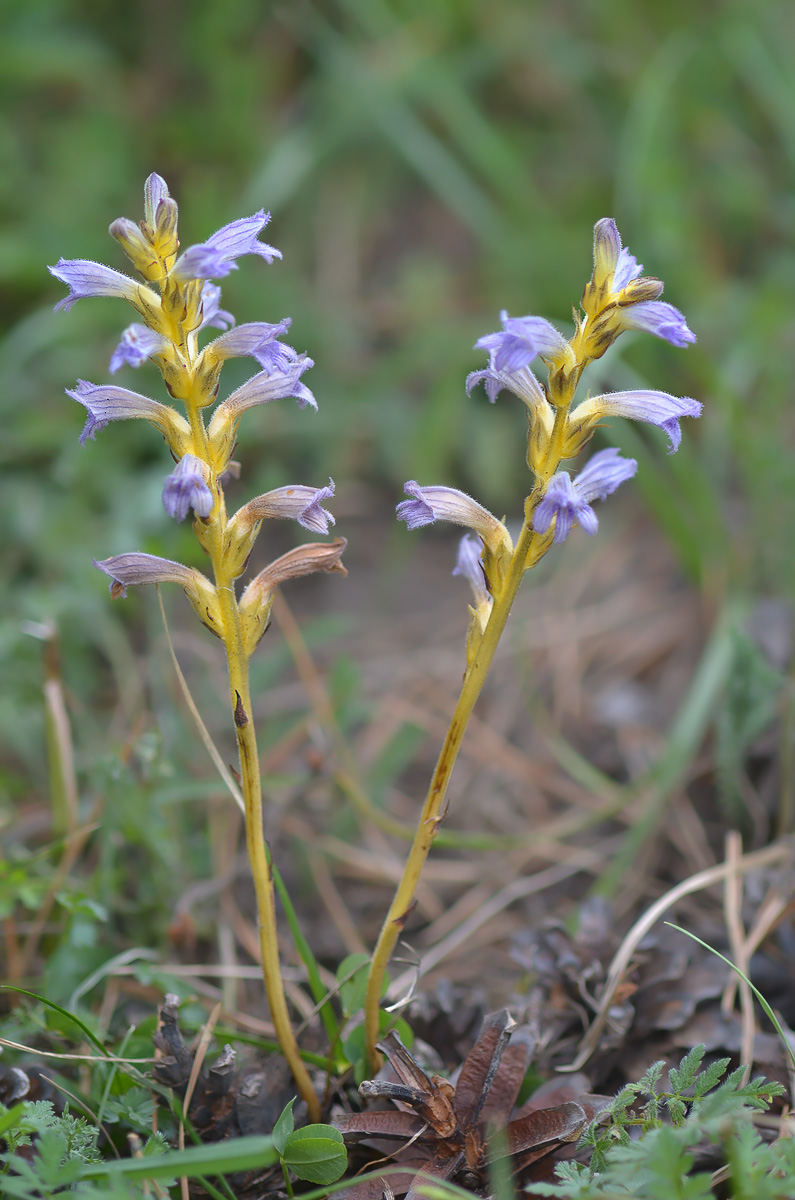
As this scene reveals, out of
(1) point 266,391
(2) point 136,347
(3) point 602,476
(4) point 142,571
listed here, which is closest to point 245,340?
(1) point 266,391

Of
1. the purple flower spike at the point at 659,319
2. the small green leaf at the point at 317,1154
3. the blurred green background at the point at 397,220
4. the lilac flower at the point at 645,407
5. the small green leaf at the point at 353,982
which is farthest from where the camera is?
the blurred green background at the point at 397,220

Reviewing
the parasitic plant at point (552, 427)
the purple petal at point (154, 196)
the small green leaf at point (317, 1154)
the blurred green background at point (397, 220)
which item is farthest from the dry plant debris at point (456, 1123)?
the blurred green background at point (397, 220)

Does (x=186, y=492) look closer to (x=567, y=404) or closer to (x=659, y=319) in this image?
(x=567, y=404)

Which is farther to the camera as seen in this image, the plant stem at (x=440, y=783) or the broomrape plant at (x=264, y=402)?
the plant stem at (x=440, y=783)

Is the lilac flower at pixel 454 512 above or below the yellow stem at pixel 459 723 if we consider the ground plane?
above

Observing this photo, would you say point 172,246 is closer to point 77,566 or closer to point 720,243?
point 77,566

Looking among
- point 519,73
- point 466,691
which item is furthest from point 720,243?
point 466,691

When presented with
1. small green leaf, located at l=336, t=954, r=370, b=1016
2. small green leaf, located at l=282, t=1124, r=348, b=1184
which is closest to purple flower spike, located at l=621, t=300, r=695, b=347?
small green leaf, located at l=336, t=954, r=370, b=1016

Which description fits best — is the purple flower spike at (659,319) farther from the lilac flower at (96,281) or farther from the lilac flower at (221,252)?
the lilac flower at (96,281)
